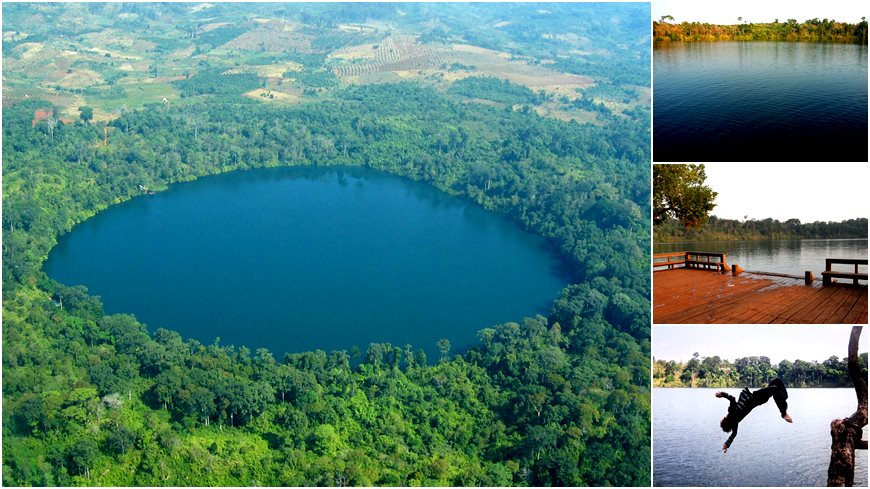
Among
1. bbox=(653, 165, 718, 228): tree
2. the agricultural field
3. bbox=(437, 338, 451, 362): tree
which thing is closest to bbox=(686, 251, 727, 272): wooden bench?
bbox=(653, 165, 718, 228): tree

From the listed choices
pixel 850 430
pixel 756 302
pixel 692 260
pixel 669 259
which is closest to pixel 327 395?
pixel 669 259

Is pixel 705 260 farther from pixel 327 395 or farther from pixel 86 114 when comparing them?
pixel 86 114

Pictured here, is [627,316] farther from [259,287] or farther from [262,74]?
[262,74]

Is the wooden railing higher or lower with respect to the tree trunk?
higher

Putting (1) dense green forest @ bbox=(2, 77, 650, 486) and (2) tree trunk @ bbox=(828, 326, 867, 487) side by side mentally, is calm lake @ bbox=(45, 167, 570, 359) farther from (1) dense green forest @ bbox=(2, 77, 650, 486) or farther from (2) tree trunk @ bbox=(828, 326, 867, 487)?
(2) tree trunk @ bbox=(828, 326, 867, 487)

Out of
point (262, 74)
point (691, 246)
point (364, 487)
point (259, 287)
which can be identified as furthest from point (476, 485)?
point (262, 74)

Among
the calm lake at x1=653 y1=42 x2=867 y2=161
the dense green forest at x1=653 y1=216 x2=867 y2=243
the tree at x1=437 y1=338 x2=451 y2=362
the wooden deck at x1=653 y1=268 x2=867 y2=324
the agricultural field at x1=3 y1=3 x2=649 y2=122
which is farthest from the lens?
the agricultural field at x1=3 y1=3 x2=649 y2=122

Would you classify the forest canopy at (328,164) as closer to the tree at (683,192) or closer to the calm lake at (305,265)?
the calm lake at (305,265)
